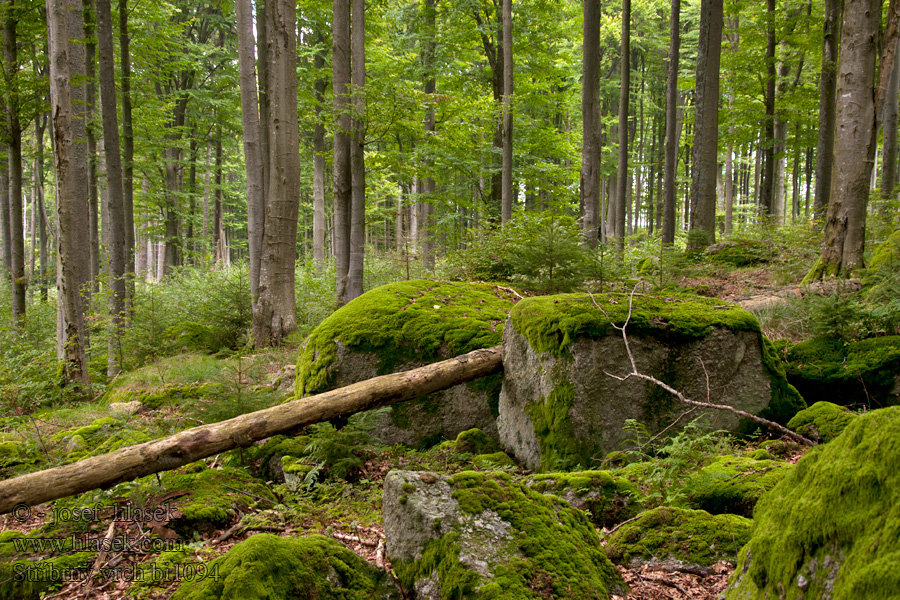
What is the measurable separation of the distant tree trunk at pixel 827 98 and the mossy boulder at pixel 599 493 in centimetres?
1182

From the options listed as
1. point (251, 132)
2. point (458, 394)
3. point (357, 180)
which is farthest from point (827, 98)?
point (251, 132)

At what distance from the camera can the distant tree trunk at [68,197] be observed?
26.7 feet

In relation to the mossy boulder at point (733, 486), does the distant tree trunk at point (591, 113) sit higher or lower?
higher

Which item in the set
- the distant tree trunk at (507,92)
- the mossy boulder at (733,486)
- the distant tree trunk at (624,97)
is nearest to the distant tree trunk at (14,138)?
the distant tree trunk at (507,92)

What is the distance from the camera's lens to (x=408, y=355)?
5789mm

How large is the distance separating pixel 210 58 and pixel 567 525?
2548 centimetres

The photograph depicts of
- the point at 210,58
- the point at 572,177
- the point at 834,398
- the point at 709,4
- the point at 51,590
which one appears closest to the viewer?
the point at 51,590

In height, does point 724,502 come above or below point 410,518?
below

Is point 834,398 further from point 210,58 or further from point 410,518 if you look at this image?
point 210,58

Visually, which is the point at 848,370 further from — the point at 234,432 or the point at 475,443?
the point at 234,432

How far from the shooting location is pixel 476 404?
18.5ft

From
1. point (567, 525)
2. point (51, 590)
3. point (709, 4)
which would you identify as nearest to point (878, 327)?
point (567, 525)

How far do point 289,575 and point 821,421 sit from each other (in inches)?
177

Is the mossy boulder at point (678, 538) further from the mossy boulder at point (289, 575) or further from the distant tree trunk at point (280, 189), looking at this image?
the distant tree trunk at point (280, 189)
